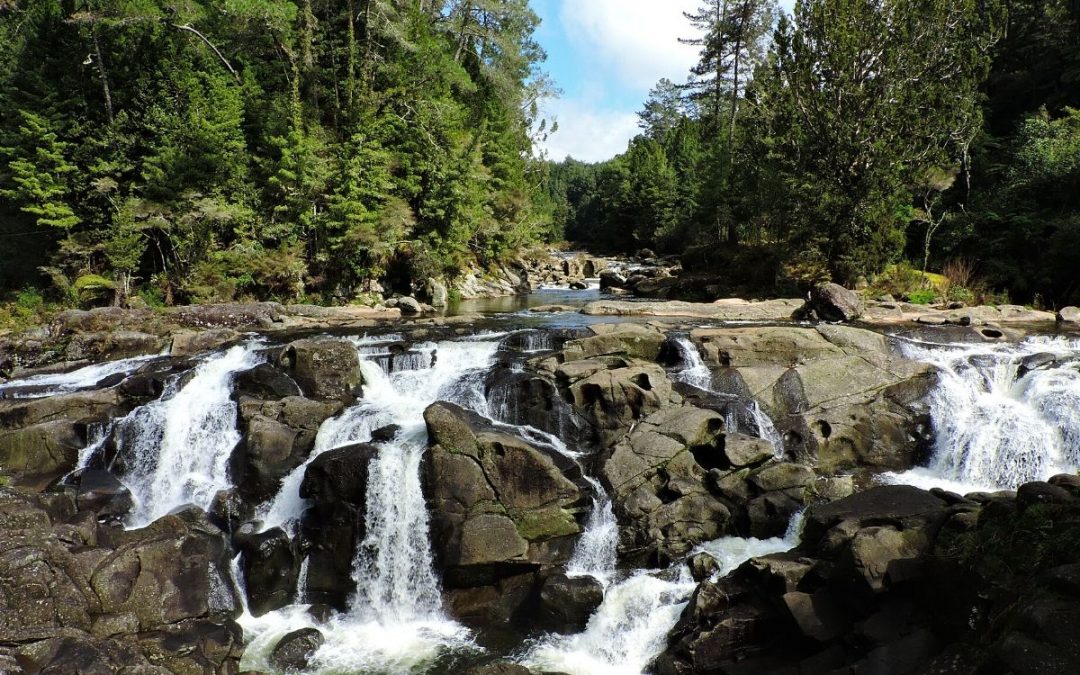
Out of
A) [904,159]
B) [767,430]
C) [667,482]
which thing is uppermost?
[904,159]

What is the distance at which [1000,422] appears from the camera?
38.3 ft

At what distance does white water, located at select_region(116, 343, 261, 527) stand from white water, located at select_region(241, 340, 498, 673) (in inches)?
66.1

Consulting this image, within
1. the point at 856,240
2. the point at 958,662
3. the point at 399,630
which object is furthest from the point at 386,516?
the point at 856,240

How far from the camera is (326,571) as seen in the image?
9.50 m

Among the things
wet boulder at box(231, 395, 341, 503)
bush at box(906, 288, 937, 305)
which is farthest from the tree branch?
bush at box(906, 288, 937, 305)

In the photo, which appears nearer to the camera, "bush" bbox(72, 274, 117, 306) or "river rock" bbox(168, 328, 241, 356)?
"river rock" bbox(168, 328, 241, 356)

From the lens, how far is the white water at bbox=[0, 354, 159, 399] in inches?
504

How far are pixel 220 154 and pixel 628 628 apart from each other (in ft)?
78.4

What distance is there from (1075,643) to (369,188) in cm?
2494

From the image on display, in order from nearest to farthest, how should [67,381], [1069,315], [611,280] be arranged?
[67,381] → [1069,315] → [611,280]

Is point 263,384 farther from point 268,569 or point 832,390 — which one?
point 832,390

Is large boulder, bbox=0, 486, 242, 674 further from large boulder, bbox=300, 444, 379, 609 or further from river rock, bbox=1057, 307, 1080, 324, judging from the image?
river rock, bbox=1057, 307, 1080, 324

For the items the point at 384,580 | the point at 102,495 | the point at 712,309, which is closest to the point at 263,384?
the point at 102,495

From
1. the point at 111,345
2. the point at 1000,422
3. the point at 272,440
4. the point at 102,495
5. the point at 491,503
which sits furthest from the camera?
the point at 111,345
